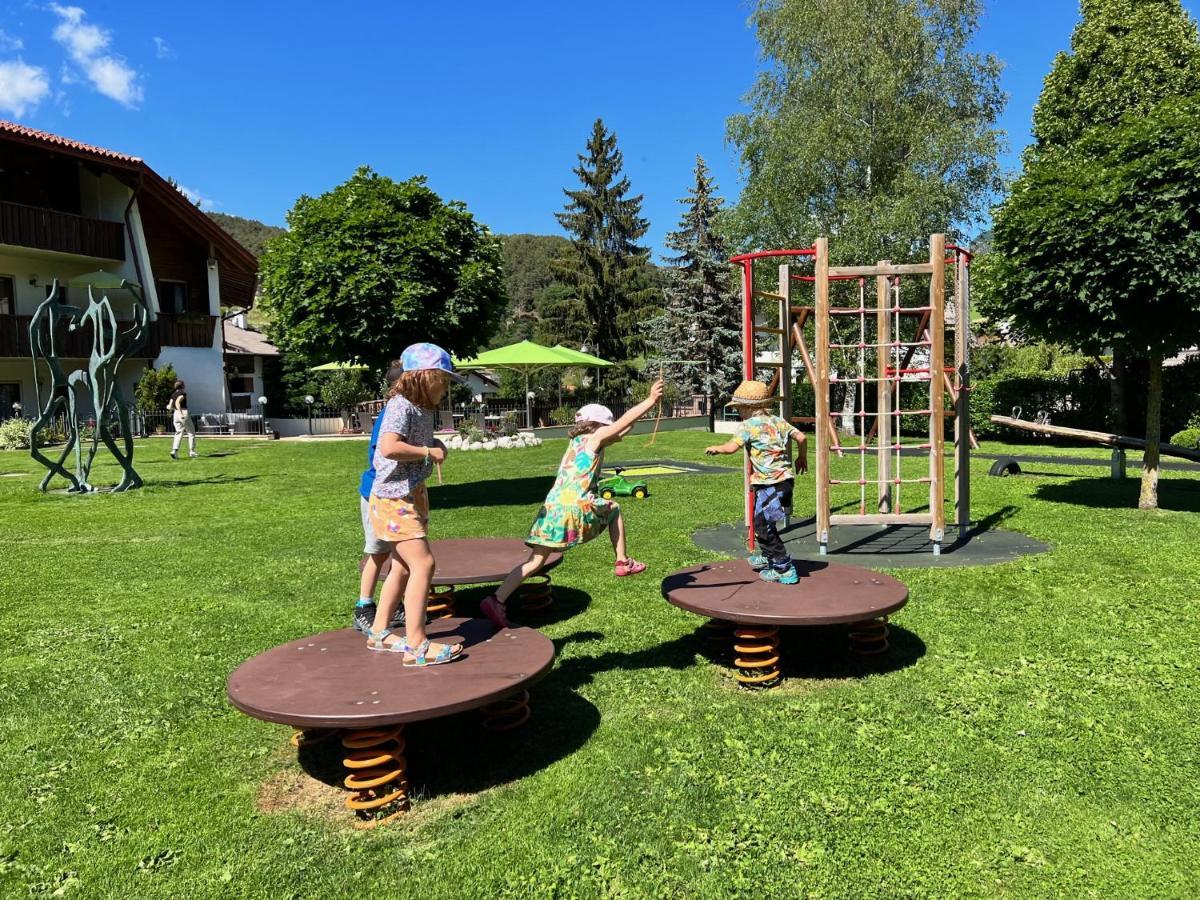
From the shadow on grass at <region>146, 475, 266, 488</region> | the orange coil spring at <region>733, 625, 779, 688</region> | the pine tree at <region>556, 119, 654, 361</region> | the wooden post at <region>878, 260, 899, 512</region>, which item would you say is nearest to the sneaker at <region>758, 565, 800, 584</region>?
the orange coil spring at <region>733, 625, 779, 688</region>

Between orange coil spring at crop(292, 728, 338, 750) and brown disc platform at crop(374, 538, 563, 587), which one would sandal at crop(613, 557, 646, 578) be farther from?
orange coil spring at crop(292, 728, 338, 750)

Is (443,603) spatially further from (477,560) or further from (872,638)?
(872,638)

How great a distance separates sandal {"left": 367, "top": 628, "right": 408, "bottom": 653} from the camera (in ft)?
13.3

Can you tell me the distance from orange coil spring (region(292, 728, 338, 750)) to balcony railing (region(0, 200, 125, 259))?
28.7 metres

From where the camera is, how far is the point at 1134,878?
9.48ft

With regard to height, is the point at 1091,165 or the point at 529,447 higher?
the point at 1091,165

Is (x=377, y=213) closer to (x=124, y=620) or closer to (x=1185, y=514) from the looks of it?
(x=124, y=620)

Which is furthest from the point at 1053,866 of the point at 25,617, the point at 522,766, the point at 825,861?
the point at 25,617

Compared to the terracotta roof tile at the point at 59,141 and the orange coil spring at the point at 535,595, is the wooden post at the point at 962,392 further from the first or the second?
the terracotta roof tile at the point at 59,141

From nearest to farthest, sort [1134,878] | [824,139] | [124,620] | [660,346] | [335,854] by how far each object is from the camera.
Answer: [1134,878] < [335,854] < [124,620] < [824,139] < [660,346]

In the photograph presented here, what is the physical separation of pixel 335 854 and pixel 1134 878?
9.95 ft

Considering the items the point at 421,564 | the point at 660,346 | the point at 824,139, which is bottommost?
the point at 421,564

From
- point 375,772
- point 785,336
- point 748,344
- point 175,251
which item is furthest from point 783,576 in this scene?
point 175,251

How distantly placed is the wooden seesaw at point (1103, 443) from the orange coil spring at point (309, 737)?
10569mm
